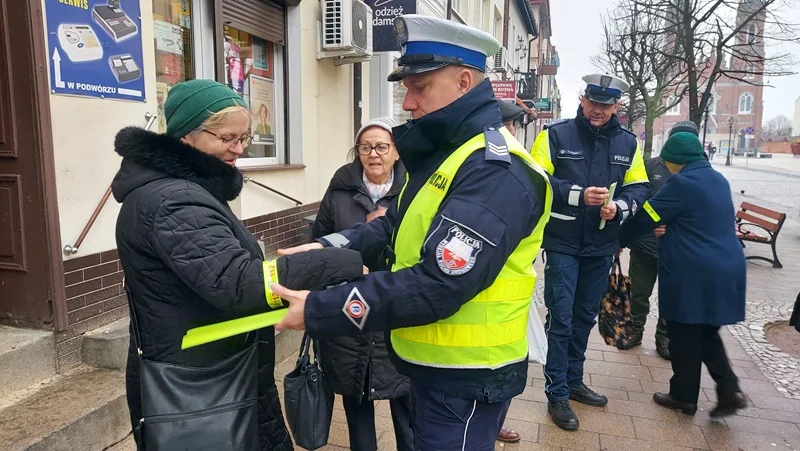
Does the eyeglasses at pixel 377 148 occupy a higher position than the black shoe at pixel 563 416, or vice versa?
the eyeglasses at pixel 377 148

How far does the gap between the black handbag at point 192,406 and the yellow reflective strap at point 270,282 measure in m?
0.30

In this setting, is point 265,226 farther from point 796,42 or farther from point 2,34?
point 796,42

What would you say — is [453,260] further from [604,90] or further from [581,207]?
[604,90]

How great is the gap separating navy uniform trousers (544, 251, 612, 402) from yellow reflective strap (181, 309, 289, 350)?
95.8 inches

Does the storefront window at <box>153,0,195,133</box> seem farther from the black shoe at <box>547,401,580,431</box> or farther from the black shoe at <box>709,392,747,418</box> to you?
the black shoe at <box>709,392,747,418</box>

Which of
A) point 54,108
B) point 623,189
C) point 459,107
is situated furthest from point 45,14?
point 623,189

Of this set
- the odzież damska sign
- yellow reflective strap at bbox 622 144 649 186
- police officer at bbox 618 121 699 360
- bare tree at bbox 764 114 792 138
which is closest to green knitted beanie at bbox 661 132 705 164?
yellow reflective strap at bbox 622 144 649 186

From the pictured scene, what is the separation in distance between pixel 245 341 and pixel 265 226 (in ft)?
12.1

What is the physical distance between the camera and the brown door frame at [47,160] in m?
2.91

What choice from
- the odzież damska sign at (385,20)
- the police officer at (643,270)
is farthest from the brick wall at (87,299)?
the odzież damska sign at (385,20)

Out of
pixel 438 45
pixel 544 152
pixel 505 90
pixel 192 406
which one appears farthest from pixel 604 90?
pixel 505 90

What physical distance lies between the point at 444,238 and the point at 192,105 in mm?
938

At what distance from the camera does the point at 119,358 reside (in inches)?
129

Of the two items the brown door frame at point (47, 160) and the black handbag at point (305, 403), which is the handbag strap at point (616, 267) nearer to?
the black handbag at point (305, 403)
